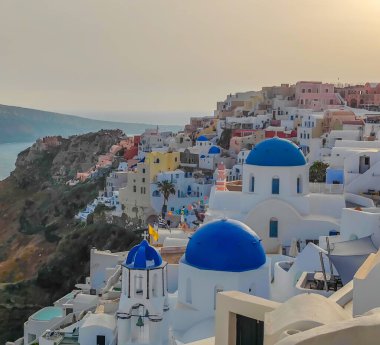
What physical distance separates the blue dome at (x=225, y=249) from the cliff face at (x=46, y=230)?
2188 cm

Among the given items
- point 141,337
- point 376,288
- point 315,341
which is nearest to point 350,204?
point 141,337

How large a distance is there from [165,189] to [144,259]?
28.4 metres

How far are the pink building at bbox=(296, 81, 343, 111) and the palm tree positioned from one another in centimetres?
2295

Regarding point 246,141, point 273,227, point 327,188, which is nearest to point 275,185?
point 273,227

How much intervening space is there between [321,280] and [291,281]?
73.5 inches

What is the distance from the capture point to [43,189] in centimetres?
7806

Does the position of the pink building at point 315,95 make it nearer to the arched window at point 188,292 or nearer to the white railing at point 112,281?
the white railing at point 112,281

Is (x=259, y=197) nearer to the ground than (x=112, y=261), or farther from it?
farther from it

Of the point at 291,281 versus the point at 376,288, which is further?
the point at 291,281

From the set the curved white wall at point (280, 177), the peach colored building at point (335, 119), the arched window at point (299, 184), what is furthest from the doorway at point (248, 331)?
the peach colored building at point (335, 119)

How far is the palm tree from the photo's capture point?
148 ft

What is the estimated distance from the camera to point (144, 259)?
16.7 metres

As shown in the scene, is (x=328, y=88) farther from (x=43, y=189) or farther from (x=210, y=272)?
(x=210, y=272)

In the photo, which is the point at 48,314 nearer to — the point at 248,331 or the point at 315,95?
the point at 248,331
